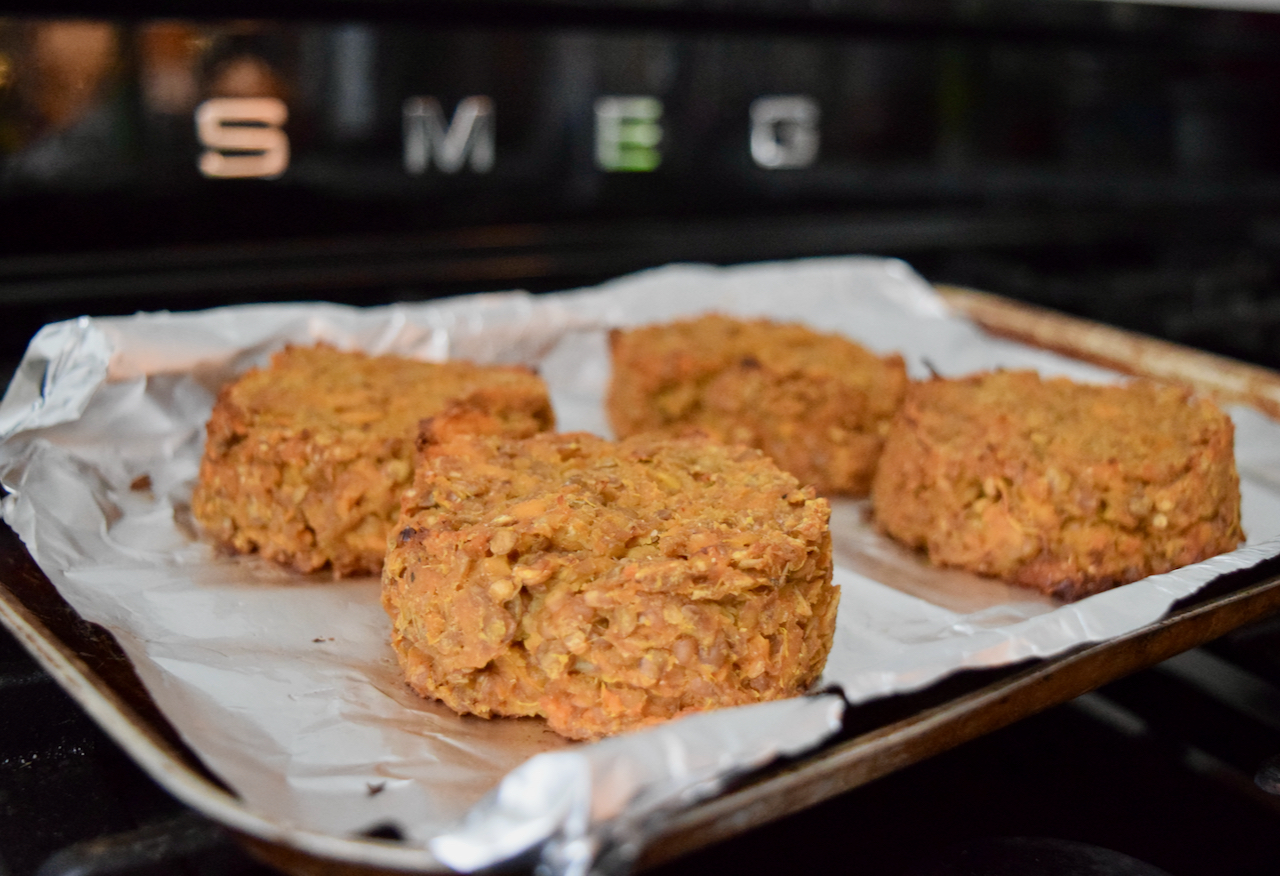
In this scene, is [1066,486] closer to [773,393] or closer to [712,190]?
[773,393]

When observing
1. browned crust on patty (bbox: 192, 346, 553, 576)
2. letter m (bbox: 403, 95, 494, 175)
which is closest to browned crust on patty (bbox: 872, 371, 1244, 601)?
browned crust on patty (bbox: 192, 346, 553, 576)

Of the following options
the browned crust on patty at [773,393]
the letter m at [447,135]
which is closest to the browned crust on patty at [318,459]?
the browned crust on patty at [773,393]

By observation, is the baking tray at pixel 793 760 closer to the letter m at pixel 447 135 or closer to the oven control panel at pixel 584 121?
the oven control panel at pixel 584 121

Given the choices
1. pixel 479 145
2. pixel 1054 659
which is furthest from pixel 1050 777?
pixel 479 145

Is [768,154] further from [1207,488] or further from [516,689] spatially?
[516,689]

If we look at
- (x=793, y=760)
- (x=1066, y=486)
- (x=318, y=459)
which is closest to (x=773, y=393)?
(x=1066, y=486)
